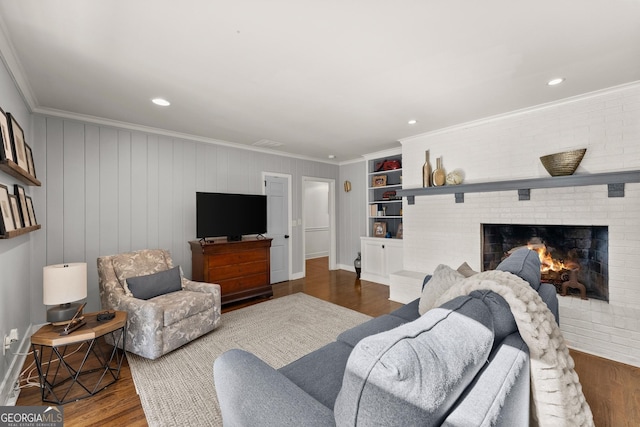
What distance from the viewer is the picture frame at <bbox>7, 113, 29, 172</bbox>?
6.61 ft

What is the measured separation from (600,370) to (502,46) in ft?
8.95

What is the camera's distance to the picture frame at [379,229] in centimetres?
532

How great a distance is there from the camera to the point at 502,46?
194 centimetres

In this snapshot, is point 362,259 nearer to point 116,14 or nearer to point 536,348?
point 536,348

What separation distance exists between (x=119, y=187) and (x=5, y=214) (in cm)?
179

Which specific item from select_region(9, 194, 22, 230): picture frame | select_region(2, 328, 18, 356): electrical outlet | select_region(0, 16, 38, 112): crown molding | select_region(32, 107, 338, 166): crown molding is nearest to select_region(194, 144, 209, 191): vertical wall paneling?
select_region(32, 107, 338, 166): crown molding

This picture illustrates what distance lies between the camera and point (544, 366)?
1.06 meters

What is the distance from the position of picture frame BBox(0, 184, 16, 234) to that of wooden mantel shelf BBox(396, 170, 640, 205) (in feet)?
13.7

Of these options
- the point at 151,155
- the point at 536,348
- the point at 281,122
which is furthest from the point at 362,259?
the point at 536,348

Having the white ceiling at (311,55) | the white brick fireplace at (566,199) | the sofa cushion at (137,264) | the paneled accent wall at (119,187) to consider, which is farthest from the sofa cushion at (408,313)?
the paneled accent wall at (119,187)

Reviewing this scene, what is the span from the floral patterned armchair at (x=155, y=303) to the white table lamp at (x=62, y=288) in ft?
1.54

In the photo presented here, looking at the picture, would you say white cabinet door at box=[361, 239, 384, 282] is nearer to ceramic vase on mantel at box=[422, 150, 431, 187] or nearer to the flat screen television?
ceramic vase on mantel at box=[422, 150, 431, 187]

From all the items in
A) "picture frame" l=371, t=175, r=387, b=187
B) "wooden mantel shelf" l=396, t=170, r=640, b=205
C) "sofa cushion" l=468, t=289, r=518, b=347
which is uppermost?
"picture frame" l=371, t=175, r=387, b=187

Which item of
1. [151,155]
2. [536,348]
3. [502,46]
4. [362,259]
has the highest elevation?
[502,46]
